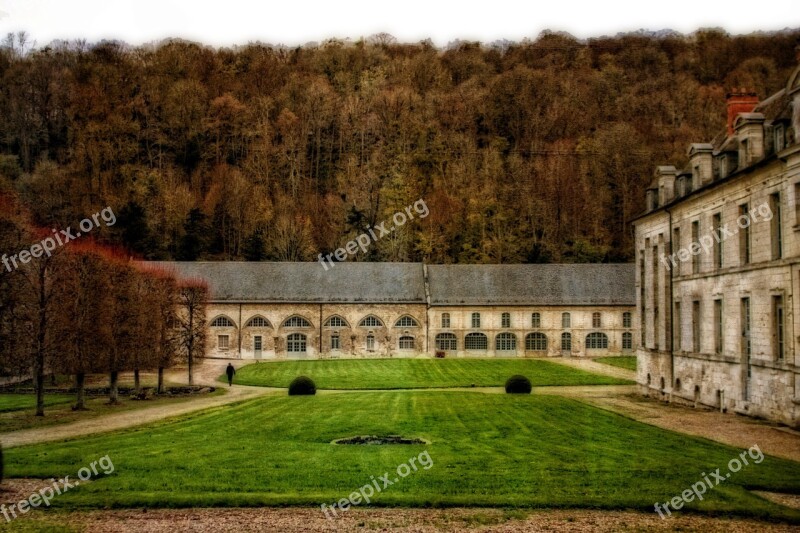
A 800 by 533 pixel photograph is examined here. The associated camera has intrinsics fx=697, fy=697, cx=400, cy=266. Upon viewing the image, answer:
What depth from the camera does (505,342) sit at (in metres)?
53.7

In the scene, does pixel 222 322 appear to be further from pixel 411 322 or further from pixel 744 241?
pixel 744 241

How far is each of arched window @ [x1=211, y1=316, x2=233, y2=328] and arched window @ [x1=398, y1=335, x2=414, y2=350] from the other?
13.0 m

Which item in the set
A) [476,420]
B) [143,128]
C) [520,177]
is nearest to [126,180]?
[143,128]

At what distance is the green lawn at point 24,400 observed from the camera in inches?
1030

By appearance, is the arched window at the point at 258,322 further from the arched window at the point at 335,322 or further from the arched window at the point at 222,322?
the arched window at the point at 335,322

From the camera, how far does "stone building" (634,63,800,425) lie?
66.2ft

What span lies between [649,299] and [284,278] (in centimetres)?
3154

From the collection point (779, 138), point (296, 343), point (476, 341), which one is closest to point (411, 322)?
point (476, 341)

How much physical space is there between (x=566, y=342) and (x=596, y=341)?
2.31 m

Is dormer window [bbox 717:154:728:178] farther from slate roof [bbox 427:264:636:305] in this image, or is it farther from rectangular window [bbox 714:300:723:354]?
slate roof [bbox 427:264:636:305]

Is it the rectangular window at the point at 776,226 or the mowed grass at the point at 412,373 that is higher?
the rectangular window at the point at 776,226

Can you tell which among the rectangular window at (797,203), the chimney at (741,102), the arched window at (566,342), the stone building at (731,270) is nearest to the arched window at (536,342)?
the arched window at (566,342)

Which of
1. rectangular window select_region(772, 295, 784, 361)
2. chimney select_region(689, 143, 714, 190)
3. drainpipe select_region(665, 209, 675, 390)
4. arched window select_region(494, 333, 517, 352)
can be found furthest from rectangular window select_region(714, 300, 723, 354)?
arched window select_region(494, 333, 517, 352)

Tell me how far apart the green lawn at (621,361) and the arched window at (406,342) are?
1367cm
